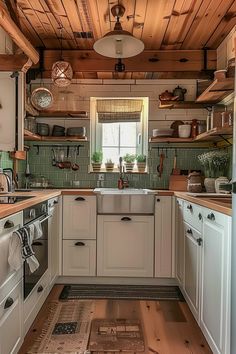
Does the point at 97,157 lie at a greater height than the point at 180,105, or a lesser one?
lesser

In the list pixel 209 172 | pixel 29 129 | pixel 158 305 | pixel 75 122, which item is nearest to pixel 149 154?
pixel 209 172

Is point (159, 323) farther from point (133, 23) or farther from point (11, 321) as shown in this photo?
point (133, 23)

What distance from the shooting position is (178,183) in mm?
3598

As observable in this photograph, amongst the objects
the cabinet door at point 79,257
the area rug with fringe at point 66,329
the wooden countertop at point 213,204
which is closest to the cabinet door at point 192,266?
the wooden countertop at point 213,204

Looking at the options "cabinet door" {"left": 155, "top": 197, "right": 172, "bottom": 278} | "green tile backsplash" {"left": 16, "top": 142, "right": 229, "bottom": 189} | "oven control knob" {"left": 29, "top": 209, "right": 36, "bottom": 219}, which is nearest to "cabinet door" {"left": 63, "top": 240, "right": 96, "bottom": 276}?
"cabinet door" {"left": 155, "top": 197, "right": 172, "bottom": 278}

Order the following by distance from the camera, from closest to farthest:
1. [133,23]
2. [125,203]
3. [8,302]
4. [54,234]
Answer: [8,302], [133,23], [54,234], [125,203]

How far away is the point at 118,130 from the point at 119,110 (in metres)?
0.25

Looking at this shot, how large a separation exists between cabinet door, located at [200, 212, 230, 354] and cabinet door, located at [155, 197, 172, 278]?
1.03 m

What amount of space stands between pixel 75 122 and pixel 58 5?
146 centimetres

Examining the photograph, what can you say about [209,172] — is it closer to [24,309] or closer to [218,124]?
[218,124]

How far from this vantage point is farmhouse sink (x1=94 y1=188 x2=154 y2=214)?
10.1 ft

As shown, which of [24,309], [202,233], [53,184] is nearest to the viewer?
[24,309]

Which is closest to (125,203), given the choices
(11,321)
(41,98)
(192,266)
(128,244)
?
(128,244)

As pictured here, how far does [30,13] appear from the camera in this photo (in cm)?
266
